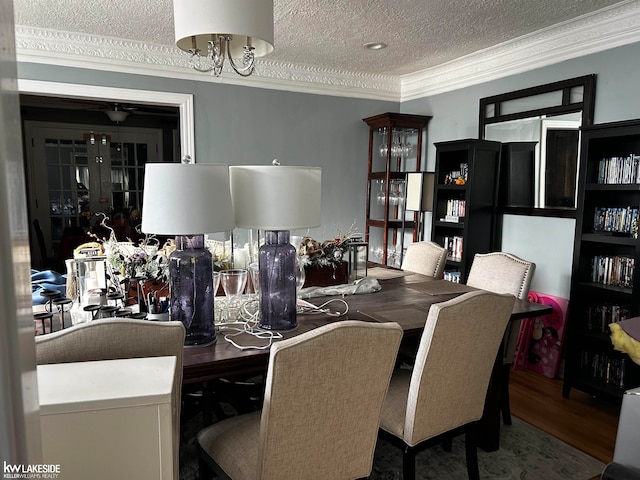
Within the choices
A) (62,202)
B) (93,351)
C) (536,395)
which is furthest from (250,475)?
(62,202)

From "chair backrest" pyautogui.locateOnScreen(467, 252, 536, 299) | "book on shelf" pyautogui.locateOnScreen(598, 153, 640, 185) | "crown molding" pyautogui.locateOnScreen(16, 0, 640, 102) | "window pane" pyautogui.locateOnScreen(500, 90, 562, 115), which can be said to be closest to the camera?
"chair backrest" pyautogui.locateOnScreen(467, 252, 536, 299)

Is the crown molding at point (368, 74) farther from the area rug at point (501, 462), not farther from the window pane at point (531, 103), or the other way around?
the area rug at point (501, 462)

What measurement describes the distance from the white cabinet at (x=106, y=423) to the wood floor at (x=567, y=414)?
2.30 m

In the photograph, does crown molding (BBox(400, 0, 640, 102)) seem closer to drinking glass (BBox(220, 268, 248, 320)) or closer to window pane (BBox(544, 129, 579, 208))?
window pane (BBox(544, 129, 579, 208))

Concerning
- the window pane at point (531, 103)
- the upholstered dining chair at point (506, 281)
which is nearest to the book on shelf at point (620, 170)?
the window pane at point (531, 103)

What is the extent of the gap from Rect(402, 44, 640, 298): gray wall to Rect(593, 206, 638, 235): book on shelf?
327 millimetres

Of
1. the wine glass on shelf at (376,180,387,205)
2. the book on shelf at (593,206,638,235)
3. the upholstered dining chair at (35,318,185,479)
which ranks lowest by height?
the upholstered dining chair at (35,318,185,479)

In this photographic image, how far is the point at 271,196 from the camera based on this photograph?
68.4 inches

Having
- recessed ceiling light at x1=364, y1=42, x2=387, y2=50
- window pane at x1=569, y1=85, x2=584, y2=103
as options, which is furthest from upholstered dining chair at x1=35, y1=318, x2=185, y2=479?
window pane at x1=569, y1=85, x2=584, y2=103

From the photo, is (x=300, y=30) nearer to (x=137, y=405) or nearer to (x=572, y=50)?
(x=572, y=50)

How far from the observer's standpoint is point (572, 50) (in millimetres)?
3387

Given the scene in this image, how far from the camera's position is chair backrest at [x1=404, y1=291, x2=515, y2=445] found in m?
1.66

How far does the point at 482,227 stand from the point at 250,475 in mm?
3108

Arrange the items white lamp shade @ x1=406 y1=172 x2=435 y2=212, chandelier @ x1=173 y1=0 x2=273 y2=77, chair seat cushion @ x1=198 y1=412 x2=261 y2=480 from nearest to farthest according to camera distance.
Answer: chair seat cushion @ x1=198 y1=412 x2=261 y2=480 < chandelier @ x1=173 y1=0 x2=273 y2=77 < white lamp shade @ x1=406 y1=172 x2=435 y2=212
